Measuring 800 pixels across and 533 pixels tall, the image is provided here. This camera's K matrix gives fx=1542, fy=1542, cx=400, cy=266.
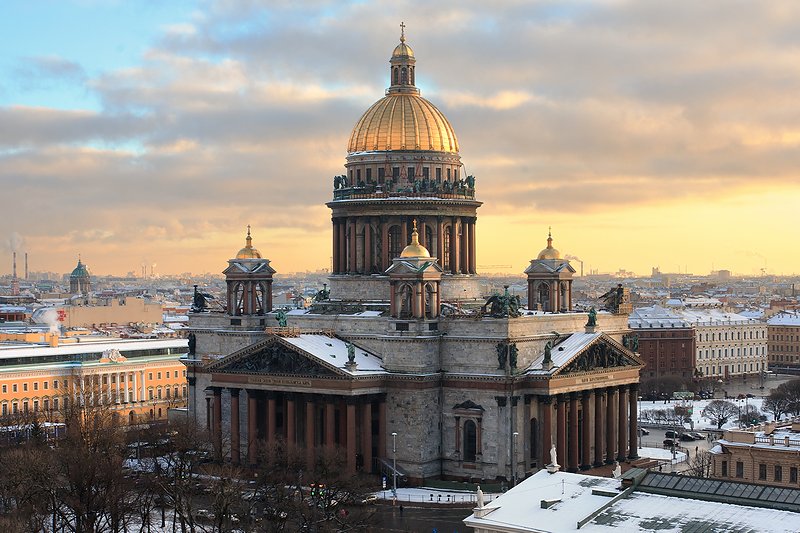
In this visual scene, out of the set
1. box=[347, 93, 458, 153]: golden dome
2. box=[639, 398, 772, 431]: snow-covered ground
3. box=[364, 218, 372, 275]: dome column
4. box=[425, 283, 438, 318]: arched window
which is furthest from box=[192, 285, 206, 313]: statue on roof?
box=[639, 398, 772, 431]: snow-covered ground

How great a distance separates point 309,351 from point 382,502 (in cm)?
1348

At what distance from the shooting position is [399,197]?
12581cm

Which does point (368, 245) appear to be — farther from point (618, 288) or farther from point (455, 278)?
point (618, 288)

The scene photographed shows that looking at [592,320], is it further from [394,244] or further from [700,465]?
[394,244]

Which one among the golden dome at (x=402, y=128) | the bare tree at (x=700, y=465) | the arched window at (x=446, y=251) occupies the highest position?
the golden dome at (x=402, y=128)

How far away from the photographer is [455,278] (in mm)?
127500

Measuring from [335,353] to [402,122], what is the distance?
23.4m

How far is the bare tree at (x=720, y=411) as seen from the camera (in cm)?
15911

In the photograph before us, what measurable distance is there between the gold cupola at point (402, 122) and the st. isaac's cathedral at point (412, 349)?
0.14 meters

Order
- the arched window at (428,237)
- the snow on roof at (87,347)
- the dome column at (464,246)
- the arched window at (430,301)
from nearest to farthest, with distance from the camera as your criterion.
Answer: the arched window at (430,301) → the arched window at (428,237) → the dome column at (464,246) → the snow on roof at (87,347)

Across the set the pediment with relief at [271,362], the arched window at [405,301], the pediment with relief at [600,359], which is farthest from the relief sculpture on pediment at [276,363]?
the pediment with relief at [600,359]

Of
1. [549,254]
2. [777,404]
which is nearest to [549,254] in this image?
[549,254]

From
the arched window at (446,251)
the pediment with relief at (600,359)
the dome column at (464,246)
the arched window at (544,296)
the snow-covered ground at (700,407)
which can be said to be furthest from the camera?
the snow-covered ground at (700,407)

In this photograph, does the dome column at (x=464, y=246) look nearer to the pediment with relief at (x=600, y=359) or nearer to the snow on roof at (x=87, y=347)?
the pediment with relief at (x=600, y=359)
